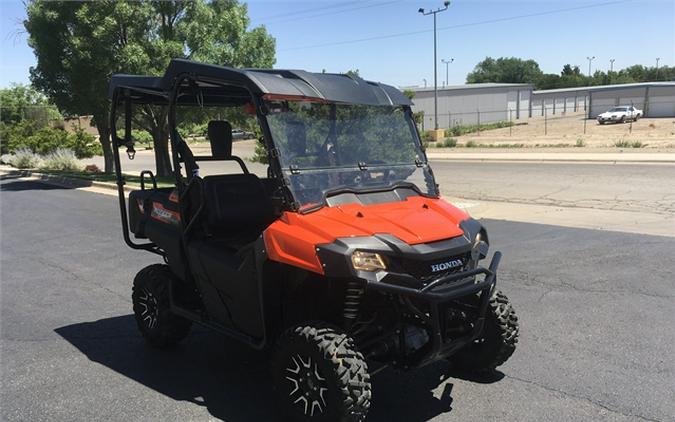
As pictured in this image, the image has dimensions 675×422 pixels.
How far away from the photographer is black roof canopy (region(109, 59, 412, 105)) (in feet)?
11.4

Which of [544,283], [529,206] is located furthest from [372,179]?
[529,206]

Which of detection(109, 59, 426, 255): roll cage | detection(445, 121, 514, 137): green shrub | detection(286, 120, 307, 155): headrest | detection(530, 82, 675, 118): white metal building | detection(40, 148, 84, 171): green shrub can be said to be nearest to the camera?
detection(109, 59, 426, 255): roll cage

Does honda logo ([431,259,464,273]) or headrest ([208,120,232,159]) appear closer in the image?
honda logo ([431,259,464,273])

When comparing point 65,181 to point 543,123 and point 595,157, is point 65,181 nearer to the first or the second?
point 595,157

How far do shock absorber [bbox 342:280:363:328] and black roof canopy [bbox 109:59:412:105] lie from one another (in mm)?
1245

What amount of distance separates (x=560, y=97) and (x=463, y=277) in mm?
82517

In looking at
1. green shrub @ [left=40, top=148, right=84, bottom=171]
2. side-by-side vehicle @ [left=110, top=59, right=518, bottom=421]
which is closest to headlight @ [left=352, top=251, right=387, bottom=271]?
side-by-side vehicle @ [left=110, top=59, right=518, bottom=421]

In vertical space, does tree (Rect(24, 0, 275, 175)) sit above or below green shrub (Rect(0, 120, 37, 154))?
above

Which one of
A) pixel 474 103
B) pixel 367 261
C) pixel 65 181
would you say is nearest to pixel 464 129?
pixel 474 103

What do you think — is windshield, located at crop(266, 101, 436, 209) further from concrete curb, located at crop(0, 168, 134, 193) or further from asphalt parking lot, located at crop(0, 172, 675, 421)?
concrete curb, located at crop(0, 168, 134, 193)

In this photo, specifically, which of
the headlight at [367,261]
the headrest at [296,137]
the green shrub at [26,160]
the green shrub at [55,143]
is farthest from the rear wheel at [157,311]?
the green shrub at [55,143]

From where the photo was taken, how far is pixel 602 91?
59.9 metres

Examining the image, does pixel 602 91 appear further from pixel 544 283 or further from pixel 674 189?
pixel 544 283

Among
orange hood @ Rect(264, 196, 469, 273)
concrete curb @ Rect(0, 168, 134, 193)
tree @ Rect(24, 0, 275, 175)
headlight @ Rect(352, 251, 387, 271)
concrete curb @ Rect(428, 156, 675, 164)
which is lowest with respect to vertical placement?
concrete curb @ Rect(428, 156, 675, 164)
